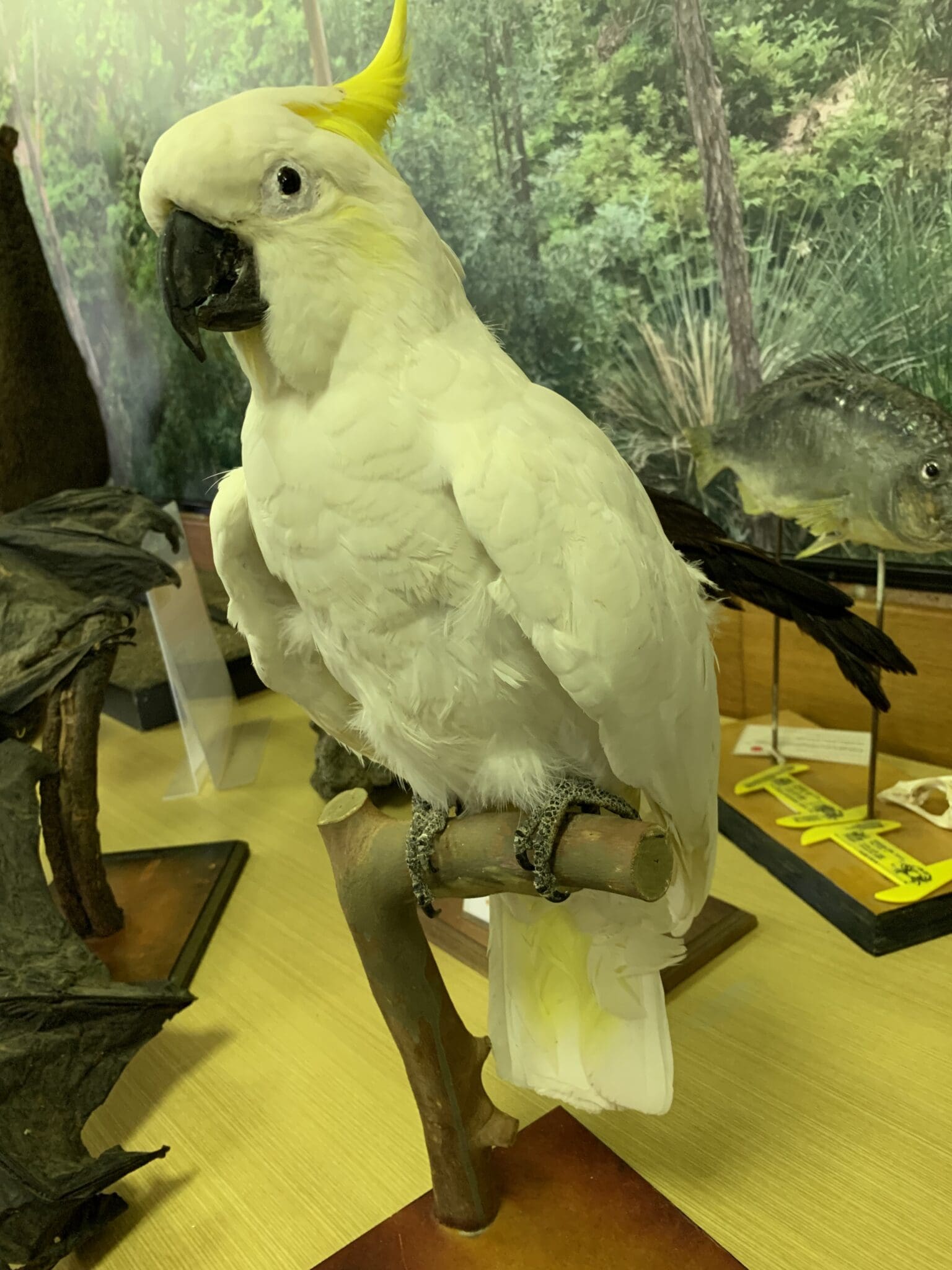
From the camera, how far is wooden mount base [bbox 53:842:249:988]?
1.28m

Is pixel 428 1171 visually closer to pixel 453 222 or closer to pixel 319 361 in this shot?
pixel 319 361

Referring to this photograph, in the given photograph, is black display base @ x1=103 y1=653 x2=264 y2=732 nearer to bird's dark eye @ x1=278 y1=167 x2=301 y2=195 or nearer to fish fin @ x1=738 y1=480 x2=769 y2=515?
fish fin @ x1=738 y1=480 x2=769 y2=515

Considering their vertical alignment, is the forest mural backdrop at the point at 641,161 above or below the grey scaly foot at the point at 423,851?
above

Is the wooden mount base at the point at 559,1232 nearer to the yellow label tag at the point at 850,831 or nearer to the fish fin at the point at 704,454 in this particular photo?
the yellow label tag at the point at 850,831

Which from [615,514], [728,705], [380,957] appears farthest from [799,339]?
[380,957]

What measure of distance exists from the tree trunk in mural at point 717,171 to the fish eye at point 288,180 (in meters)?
1.17

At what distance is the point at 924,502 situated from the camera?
3.86 ft

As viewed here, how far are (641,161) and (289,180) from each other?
124 centimetres

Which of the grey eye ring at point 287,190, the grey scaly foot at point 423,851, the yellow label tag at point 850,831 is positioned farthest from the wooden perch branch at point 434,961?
the yellow label tag at point 850,831

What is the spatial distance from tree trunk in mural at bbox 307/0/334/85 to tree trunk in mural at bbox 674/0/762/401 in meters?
0.87

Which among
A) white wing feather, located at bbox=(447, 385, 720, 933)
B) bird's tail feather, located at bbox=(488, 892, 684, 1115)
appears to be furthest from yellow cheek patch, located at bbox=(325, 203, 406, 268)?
bird's tail feather, located at bbox=(488, 892, 684, 1115)

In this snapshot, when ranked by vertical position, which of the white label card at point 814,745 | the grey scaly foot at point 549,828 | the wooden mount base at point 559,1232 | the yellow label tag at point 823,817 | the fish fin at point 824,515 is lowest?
the wooden mount base at point 559,1232

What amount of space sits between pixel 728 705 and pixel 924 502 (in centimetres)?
71

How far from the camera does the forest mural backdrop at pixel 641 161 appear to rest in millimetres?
1359
